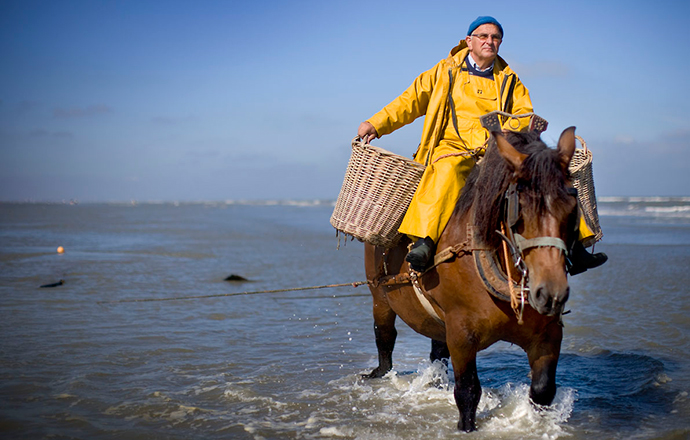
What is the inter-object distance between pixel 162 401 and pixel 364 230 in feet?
8.04

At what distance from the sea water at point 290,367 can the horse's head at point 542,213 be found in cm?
168

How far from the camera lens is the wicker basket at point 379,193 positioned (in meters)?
4.09

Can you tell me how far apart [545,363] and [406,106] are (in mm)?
2152

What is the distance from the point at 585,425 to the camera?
4.32 meters

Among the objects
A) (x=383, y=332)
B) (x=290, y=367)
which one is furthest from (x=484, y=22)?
(x=290, y=367)

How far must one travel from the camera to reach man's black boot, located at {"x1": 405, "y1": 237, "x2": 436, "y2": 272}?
3635mm

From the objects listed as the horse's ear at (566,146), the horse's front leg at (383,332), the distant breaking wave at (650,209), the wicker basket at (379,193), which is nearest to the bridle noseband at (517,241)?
the horse's ear at (566,146)

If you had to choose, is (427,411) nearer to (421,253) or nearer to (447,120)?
(421,253)

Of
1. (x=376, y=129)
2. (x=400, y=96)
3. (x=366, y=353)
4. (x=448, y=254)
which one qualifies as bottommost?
(x=366, y=353)

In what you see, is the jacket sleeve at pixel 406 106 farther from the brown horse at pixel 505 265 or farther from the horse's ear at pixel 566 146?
the horse's ear at pixel 566 146

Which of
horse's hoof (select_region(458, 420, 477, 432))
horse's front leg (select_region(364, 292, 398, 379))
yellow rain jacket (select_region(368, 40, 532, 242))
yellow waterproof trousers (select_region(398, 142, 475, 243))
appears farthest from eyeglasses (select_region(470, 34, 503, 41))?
horse's hoof (select_region(458, 420, 477, 432))

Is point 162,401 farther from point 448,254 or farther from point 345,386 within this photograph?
point 448,254

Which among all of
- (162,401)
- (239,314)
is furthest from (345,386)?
(239,314)

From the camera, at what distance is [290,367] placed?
6109 mm
